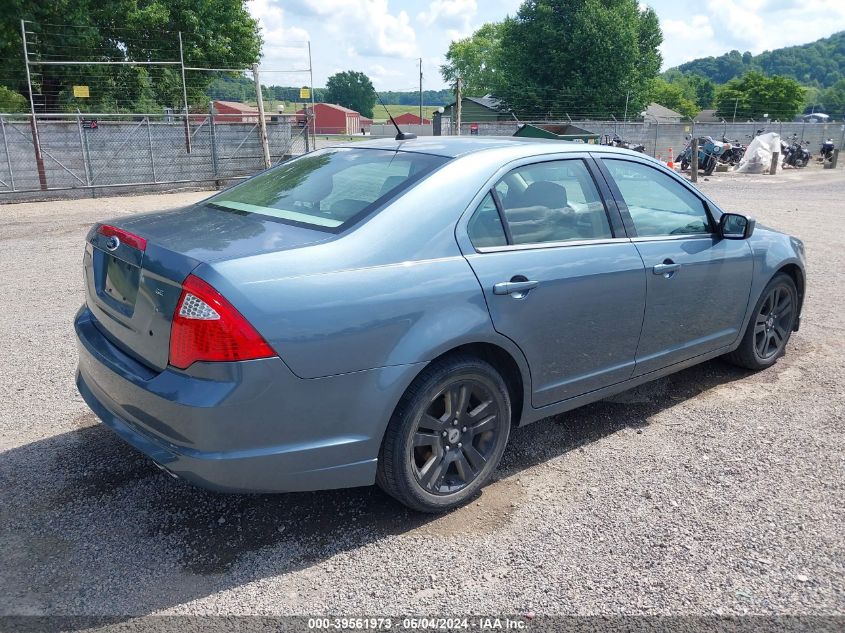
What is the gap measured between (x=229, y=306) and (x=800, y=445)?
10.8 feet

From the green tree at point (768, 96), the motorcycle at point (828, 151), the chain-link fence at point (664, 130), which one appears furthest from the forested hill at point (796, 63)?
the motorcycle at point (828, 151)

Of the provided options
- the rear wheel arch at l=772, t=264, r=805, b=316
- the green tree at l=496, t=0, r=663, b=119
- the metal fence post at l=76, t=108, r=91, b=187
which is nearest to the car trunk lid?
the rear wheel arch at l=772, t=264, r=805, b=316

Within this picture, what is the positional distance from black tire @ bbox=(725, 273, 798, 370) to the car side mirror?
657 millimetres

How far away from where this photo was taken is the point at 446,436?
3.18 meters

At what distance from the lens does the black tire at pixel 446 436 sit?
2.97 m

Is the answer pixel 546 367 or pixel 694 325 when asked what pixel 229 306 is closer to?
pixel 546 367

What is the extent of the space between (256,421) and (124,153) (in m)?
17.0

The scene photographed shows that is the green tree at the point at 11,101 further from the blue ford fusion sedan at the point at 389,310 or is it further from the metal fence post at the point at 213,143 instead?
the blue ford fusion sedan at the point at 389,310

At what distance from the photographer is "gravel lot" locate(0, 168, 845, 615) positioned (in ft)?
8.82

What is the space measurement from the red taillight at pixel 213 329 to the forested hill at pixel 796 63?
187720 millimetres

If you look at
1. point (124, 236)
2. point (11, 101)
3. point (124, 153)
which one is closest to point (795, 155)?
point (124, 153)

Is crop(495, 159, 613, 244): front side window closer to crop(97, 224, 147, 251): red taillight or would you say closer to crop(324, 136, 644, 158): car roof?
crop(324, 136, 644, 158): car roof

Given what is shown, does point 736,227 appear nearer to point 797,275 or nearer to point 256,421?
point 797,275

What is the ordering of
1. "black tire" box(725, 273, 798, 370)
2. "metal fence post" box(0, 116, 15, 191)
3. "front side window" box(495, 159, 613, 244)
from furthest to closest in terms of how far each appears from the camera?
"metal fence post" box(0, 116, 15, 191) < "black tire" box(725, 273, 798, 370) < "front side window" box(495, 159, 613, 244)
